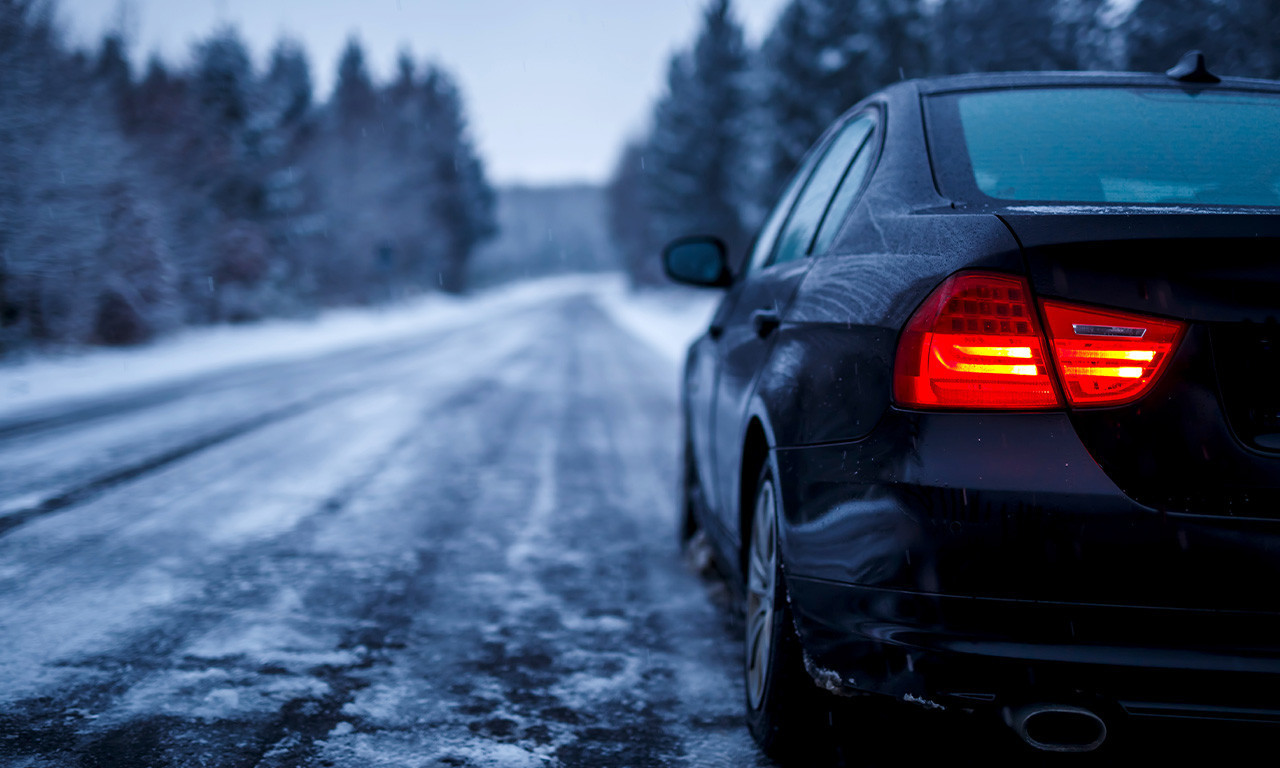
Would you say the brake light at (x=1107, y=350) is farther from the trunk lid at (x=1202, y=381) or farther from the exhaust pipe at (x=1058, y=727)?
the exhaust pipe at (x=1058, y=727)

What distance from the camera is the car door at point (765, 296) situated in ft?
9.08

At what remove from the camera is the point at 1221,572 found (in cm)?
159

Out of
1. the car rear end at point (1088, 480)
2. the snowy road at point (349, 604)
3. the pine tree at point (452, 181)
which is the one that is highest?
the pine tree at point (452, 181)

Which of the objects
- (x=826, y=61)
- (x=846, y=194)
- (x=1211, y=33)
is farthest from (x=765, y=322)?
(x=826, y=61)

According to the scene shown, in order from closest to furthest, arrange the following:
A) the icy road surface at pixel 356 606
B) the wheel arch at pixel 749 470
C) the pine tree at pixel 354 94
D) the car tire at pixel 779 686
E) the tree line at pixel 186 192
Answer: the car tire at pixel 779 686 < the icy road surface at pixel 356 606 < the wheel arch at pixel 749 470 < the tree line at pixel 186 192 < the pine tree at pixel 354 94

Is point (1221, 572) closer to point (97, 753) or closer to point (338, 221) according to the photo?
point (97, 753)

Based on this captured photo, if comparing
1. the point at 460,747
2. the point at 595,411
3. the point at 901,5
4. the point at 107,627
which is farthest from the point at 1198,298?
the point at 901,5

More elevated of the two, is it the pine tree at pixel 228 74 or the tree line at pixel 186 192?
the pine tree at pixel 228 74

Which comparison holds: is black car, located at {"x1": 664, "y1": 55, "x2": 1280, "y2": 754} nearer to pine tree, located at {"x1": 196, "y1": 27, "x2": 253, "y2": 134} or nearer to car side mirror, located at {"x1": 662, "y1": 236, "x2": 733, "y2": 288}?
car side mirror, located at {"x1": 662, "y1": 236, "x2": 733, "y2": 288}

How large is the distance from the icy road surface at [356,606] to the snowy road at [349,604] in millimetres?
12

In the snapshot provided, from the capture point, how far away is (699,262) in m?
4.04

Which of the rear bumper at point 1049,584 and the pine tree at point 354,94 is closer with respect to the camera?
the rear bumper at point 1049,584

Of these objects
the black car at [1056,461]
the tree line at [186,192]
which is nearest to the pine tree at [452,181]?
the tree line at [186,192]

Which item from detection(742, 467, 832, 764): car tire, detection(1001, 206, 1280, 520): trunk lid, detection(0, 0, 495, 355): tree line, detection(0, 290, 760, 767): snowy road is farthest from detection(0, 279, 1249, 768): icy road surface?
detection(0, 0, 495, 355): tree line
